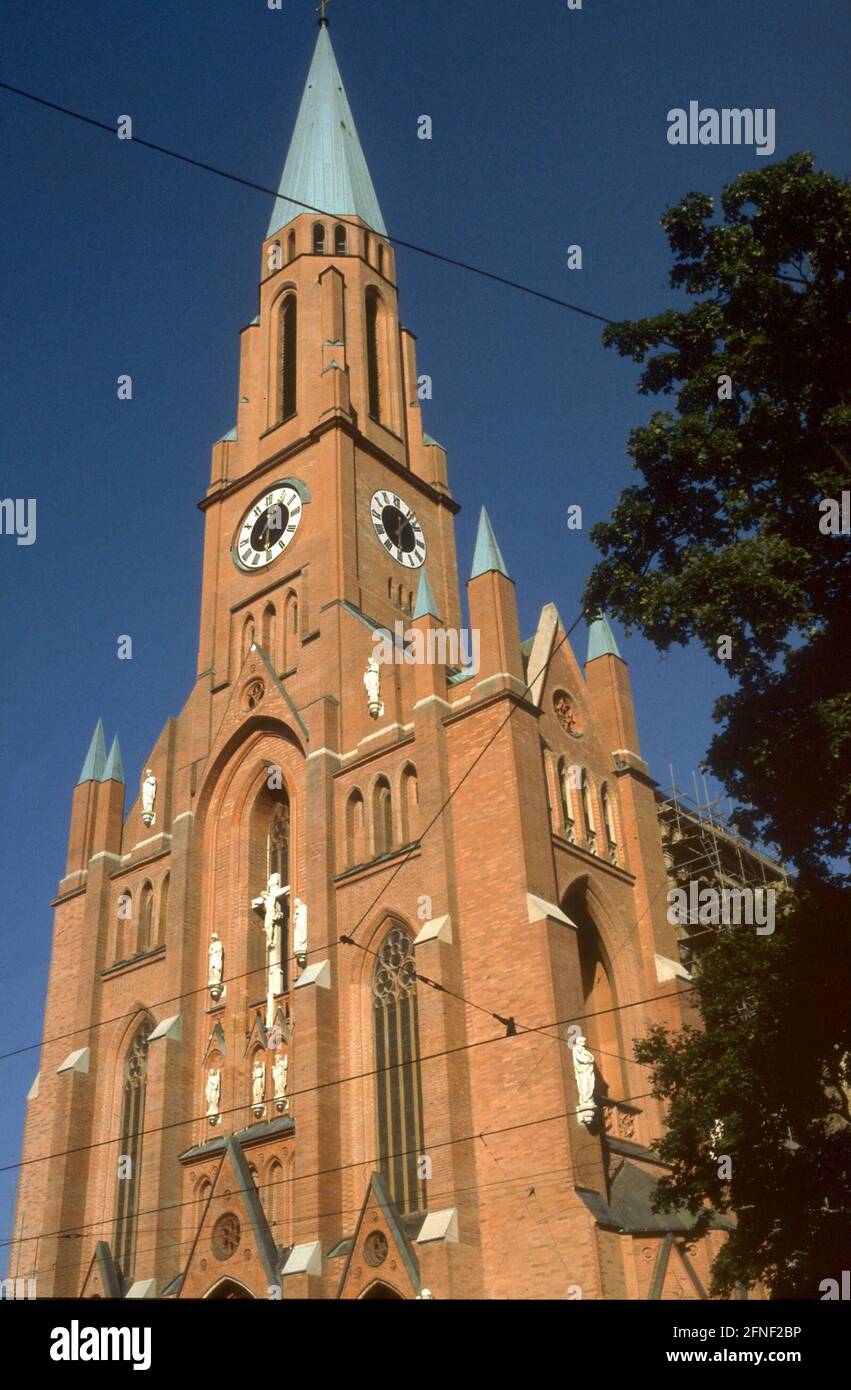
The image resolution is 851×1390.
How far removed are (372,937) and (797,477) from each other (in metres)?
15.5

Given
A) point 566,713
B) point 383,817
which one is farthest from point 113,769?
point 566,713

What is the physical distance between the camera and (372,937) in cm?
2878

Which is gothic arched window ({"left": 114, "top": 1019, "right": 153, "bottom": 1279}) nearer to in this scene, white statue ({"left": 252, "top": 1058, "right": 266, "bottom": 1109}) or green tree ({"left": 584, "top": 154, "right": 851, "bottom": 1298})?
white statue ({"left": 252, "top": 1058, "right": 266, "bottom": 1109})

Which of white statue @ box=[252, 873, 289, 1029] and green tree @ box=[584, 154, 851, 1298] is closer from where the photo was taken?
green tree @ box=[584, 154, 851, 1298]

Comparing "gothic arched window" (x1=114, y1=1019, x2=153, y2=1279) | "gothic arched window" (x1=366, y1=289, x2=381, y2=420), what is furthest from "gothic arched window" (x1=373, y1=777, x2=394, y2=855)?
"gothic arched window" (x1=366, y1=289, x2=381, y2=420)

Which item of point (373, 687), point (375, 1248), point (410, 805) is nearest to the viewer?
point (375, 1248)

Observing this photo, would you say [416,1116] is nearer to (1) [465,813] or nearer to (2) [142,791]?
Result: (1) [465,813]

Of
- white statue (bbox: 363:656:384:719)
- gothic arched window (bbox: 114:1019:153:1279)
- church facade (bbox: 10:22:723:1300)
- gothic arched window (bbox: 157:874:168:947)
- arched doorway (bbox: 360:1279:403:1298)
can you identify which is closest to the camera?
arched doorway (bbox: 360:1279:403:1298)

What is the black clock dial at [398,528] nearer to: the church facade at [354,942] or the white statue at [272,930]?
the church facade at [354,942]

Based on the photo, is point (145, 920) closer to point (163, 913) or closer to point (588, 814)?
point (163, 913)

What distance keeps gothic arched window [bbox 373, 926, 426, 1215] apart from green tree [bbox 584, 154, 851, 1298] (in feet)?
25.2

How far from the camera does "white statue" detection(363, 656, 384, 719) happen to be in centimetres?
3158

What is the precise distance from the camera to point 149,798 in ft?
120

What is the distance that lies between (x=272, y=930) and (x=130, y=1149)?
6407 mm
